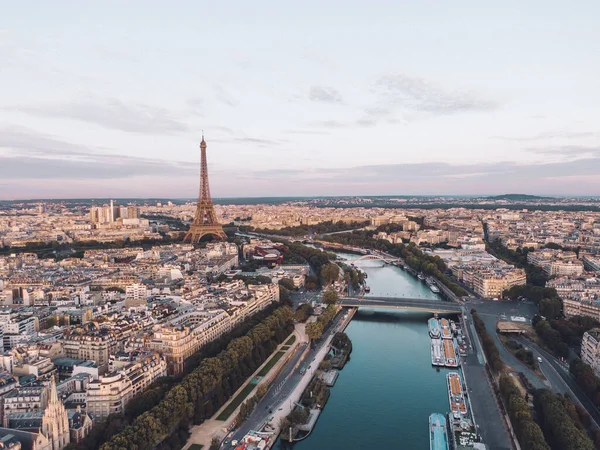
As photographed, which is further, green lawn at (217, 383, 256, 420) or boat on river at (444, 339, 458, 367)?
boat on river at (444, 339, 458, 367)

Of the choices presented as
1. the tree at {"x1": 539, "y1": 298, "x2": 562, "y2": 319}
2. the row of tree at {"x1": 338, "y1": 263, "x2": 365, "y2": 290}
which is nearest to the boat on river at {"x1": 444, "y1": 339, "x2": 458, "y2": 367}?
the tree at {"x1": 539, "y1": 298, "x2": 562, "y2": 319}

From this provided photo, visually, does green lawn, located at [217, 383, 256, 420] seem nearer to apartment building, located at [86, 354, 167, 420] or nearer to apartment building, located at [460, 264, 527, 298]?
apartment building, located at [86, 354, 167, 420]

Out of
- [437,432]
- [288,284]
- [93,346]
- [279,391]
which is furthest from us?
[288,284]

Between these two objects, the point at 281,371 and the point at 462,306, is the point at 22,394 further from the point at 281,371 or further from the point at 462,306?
the point at 462,306

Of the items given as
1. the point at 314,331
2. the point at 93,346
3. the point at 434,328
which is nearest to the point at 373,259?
the point at 434,328

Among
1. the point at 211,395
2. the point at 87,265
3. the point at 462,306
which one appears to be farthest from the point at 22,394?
the point at 87,265

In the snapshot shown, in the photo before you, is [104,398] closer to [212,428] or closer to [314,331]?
[212,428]

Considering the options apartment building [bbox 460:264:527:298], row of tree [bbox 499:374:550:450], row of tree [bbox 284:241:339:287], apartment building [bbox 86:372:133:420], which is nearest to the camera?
row of tree [bbox 499:374:550:450]
